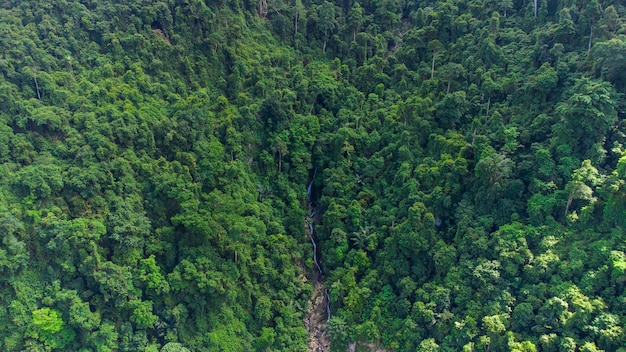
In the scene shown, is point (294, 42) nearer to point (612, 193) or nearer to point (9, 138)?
point (9, 138)

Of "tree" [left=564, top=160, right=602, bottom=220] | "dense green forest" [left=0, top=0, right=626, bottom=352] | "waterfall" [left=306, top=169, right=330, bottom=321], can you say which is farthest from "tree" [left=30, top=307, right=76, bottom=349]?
"tree" [left=564, top=160, right=602, bottom=220]

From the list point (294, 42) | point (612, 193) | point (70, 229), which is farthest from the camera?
point (294, 42)

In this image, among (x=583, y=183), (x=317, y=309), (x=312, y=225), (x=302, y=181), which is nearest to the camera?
(x=583, y=183)

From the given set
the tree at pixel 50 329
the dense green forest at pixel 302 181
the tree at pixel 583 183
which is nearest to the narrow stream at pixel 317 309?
the dense green forest at pixel 302 181

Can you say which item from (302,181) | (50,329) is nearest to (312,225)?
(302,181)

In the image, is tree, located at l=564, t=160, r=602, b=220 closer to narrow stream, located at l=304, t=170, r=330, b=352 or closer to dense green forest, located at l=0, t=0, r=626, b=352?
dense green forest, located at l=0, t=0, r=626, b=352

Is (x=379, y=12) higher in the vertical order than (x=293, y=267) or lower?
higher

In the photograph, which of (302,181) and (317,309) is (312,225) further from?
(317,309)

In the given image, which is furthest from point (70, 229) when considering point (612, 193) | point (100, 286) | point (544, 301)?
point (612, 193)
